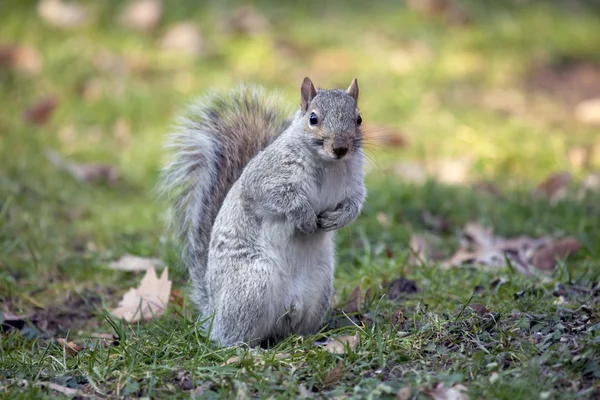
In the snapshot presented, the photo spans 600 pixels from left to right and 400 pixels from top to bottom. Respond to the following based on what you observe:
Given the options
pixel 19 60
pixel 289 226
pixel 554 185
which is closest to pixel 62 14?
pixel 19 60

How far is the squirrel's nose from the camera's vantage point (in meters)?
2.69

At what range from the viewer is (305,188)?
2.83 metres

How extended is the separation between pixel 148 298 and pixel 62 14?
387 centimetres

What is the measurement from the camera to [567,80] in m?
6.45

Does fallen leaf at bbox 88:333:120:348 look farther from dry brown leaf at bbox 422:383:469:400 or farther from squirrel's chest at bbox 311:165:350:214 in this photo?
dry brown leaf at bbox 422:383:469:400

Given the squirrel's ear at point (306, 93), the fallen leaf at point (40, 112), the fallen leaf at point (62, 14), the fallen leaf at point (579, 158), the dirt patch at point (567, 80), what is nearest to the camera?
the squirrel's ear at point (306, 93)

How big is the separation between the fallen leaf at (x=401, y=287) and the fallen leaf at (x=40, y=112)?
2.95 m

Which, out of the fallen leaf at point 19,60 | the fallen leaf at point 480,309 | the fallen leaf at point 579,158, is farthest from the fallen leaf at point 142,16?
the fallen leaf at point 480,309

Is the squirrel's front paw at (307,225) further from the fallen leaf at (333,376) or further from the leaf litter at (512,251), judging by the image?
the leaf litter at (512,251)

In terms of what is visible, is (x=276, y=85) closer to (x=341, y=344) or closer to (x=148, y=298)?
(x=148, y=298)

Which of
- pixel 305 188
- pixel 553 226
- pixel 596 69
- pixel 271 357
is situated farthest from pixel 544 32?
pixel 271 357

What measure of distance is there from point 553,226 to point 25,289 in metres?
2.42

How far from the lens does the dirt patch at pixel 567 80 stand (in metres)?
6.27

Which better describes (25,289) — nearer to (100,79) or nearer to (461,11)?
(100,79)
